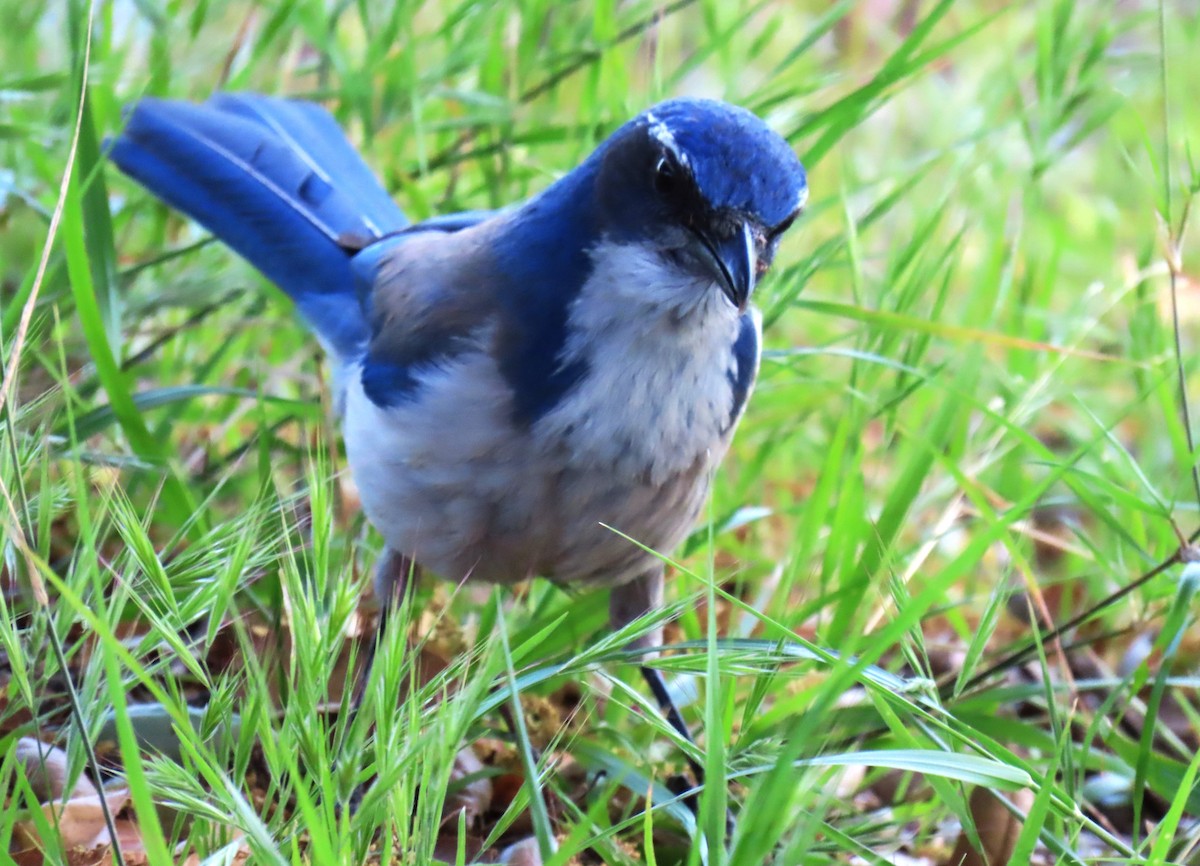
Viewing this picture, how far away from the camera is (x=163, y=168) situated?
9.24ft

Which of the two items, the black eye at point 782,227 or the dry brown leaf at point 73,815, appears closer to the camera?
the dry brown leaf at point 73,815

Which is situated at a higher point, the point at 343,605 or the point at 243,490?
the point at 343,605

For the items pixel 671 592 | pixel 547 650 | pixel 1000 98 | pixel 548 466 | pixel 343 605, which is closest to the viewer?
pixel 343 605

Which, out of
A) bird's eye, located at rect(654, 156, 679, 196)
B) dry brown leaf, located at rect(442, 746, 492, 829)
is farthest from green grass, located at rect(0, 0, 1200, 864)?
bird's eye, located at rect(654, 156, 679, 196)

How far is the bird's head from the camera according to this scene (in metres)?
1.95

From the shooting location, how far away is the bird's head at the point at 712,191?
1.95m

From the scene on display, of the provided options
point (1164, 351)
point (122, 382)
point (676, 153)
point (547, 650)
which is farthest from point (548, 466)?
point (1164, 351)

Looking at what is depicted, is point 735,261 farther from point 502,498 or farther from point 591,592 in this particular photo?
point 591,592

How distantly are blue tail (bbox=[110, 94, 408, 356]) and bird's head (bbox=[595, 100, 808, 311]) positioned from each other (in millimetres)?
861

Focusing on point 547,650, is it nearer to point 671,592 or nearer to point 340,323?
point 671,592

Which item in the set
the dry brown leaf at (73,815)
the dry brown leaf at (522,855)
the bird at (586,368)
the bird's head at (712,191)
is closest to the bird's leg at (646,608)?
the bird at (586,368)

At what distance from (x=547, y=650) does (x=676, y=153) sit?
87cm

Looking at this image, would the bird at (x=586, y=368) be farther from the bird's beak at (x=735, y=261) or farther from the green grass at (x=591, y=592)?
the green grass at (x=591, y=592)

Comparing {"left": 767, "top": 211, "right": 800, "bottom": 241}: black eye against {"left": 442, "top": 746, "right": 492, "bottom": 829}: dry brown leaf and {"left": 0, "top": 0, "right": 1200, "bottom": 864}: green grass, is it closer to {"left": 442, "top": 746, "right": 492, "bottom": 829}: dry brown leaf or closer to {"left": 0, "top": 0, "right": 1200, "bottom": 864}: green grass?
{"left": 0, "top": 0, "right": 1200, "bottom": 864}: green grass
